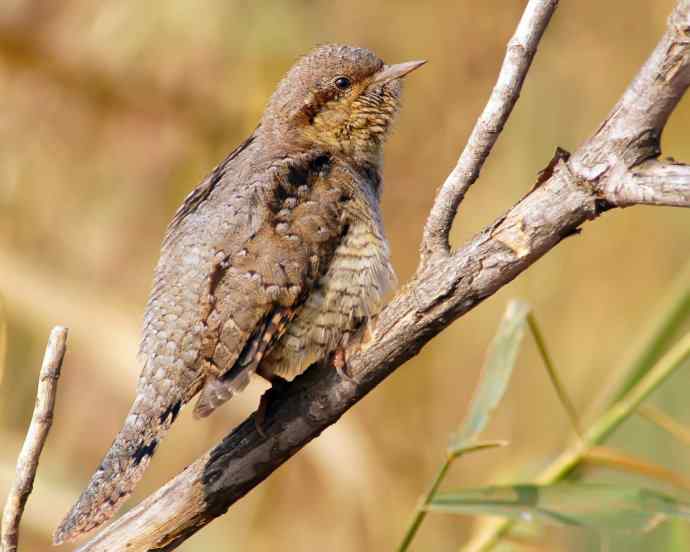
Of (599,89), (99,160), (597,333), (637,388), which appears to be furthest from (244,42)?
(637,388)

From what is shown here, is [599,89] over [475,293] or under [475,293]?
over

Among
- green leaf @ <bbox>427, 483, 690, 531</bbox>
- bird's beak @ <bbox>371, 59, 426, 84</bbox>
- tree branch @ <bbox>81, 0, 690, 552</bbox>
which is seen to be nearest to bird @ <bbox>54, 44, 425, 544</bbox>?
tree branch @ <bbox>81, 0, 690, 552</bbox>

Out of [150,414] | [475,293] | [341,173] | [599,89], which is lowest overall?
[475,293]

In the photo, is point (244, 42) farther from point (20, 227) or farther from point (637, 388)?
point (637, 388)

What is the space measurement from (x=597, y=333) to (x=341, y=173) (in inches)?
75.3

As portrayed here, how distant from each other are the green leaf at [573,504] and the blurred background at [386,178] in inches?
61.6

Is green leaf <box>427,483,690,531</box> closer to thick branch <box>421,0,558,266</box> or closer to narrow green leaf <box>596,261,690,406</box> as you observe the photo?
narrow green leaf <box>596,261,690,406</box>

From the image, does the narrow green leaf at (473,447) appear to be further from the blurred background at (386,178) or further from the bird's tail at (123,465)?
the blurred background at (386,178)

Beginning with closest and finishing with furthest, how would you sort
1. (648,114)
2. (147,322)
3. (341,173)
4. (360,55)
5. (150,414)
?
(648,114) < (150,414) < (147,322) < (341,173) < (360,55)

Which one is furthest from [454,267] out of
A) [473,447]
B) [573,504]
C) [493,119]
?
[573,504]

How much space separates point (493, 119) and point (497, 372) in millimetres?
735

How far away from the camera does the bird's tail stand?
203 cm

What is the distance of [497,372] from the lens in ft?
8.04

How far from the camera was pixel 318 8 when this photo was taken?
416 cm
